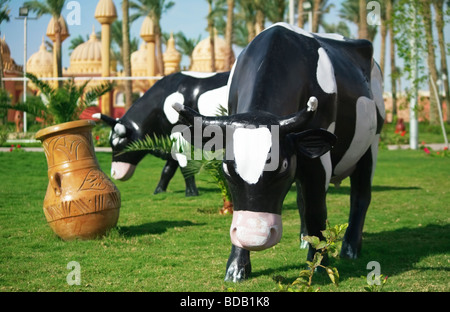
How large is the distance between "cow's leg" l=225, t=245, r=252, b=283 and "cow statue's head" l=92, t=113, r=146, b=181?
5.59 meters

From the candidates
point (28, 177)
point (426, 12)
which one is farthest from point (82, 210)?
point (426, 12)

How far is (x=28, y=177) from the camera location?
1428cm

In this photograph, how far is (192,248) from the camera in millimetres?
7004

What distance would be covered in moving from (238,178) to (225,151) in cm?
24

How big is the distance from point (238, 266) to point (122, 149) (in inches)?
224

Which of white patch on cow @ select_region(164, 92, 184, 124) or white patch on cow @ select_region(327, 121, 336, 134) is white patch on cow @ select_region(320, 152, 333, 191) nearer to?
white patch on cow @ select_region(327, 121, 336, 134)

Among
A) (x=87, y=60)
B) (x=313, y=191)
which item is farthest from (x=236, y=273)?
(x=87, y=60)

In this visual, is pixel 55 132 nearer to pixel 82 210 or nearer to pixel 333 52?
pixel 82 210

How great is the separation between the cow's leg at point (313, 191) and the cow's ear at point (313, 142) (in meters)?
0.41

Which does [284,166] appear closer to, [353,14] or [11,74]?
[11,74]

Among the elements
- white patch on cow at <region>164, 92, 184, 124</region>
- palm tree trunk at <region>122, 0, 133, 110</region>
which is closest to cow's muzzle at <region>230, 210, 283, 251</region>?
white patch on cow at <region>164, 92, 184, 124</region>

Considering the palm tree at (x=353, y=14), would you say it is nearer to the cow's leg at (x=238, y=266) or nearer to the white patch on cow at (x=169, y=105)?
the white patch on cow at (x=169, y=105)

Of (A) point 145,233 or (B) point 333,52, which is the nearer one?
(B) point 333,52
